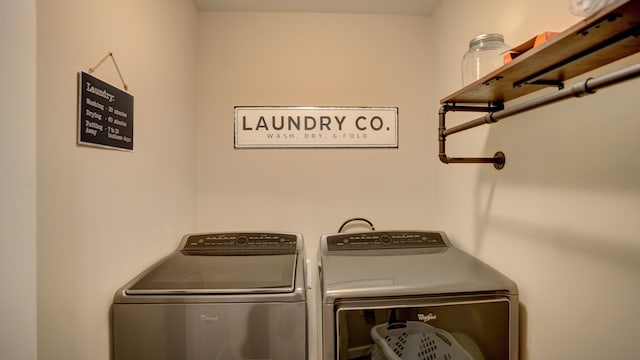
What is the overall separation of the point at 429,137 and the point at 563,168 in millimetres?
1095

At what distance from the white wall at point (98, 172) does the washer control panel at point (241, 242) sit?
12cm

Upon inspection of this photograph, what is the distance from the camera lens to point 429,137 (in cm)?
207

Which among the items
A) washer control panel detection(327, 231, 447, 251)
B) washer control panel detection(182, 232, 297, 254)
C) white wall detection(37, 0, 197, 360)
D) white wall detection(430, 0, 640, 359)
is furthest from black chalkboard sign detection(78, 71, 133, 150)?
white wall detection(430, 0, 640, 359)

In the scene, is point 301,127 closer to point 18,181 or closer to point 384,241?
point 384,241

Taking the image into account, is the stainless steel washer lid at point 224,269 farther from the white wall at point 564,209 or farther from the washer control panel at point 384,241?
the white wall at point 564,209

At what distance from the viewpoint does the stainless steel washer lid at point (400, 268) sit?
1.16 metres

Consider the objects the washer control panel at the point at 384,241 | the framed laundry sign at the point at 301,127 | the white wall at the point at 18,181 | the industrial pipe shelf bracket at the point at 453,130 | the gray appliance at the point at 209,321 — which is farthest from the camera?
the framed laundry sign at the point at 301,127

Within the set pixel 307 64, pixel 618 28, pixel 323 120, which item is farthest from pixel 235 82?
pixel 618 28

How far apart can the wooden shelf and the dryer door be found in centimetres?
73

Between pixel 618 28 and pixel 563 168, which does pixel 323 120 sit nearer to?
pixel 563 168

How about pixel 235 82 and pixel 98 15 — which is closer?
pixel 98 15

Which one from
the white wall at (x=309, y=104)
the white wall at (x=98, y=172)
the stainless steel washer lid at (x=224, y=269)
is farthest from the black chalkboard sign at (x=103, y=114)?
the white wall at (x=309, y=104)

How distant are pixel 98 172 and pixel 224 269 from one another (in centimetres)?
62

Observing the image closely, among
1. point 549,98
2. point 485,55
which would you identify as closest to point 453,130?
point 485,55
